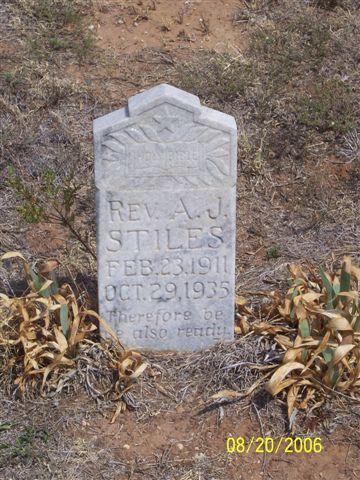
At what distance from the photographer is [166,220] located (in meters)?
4.95

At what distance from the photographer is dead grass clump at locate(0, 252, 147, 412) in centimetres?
493

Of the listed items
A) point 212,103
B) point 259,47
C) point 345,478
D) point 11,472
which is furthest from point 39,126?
point 345,478

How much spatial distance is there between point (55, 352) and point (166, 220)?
108 centimetres

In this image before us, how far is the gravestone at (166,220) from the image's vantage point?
4.68 m

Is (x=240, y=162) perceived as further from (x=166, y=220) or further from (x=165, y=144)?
(x=165, y=144)

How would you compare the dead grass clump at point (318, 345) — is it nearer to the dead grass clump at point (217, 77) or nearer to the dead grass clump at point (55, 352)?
the dead grass clump at point (55, 352)

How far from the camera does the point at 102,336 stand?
17.1 ft

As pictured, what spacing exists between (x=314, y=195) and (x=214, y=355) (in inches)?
97.4

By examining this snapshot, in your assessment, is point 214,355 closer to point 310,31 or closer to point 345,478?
point 345,478
